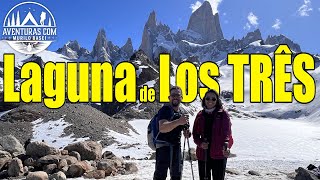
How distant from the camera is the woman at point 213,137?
7664mm

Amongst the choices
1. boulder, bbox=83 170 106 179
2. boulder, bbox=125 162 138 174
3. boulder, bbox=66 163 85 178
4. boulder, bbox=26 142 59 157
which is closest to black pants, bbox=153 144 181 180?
boulder, bbox=83 170 106 179

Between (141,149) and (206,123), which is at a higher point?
(206,123)

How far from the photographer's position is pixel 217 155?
7668mm

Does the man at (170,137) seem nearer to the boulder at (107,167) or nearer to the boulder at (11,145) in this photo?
the boulder at (107,167)

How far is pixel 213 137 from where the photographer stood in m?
7.70

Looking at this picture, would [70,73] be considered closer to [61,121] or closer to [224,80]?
[61,121]

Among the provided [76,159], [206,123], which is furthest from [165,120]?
[76,159]

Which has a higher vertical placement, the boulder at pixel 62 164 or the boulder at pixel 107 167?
the boulder at pixel 62 164

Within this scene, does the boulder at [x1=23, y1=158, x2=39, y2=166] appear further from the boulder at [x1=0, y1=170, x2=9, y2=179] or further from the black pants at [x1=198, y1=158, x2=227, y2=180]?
the black pants at [x1=198, y1=158, x2=227, y2=180]

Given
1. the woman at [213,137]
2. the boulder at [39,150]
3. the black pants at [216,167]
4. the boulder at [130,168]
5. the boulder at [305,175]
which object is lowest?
the boulder at [130,168]

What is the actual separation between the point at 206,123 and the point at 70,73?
83.7 ft

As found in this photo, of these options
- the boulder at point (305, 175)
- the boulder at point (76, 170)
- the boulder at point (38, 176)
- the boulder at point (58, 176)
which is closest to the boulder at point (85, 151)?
the boulder at point (76, 170)

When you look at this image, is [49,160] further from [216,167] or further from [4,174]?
[216,167]

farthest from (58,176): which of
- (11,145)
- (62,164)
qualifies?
(11,145)
